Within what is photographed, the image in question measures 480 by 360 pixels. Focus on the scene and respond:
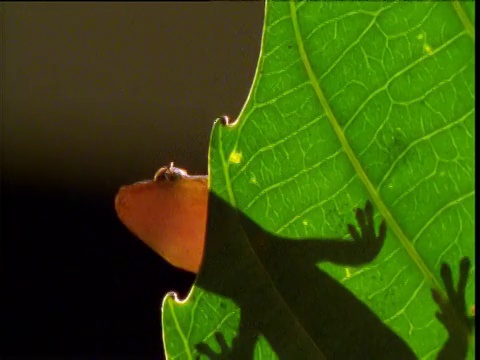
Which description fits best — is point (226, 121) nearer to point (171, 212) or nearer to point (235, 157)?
point (235, 157)

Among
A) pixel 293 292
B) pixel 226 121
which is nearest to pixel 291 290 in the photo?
pixel 293 292

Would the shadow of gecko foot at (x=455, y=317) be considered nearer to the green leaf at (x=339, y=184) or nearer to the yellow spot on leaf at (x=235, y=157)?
the green leaf at (x=339, y=184)

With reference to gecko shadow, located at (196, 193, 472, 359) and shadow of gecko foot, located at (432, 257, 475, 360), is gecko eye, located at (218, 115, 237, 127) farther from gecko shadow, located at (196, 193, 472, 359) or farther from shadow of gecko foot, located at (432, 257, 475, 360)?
shadow of gecko foot, located at (432, 257, 475, 360)

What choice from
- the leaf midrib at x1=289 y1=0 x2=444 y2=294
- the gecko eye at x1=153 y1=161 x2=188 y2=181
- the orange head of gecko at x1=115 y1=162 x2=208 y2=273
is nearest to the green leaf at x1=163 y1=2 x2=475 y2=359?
the leaf midrib at x1=289 y1=0 x2=444 y2=294

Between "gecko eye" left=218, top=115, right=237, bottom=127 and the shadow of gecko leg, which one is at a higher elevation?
"gecko eye" left=218, top=115, right=237, bottom=127

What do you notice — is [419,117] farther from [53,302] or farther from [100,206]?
[53,302]

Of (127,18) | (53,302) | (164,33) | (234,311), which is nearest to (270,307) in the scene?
(234,311)

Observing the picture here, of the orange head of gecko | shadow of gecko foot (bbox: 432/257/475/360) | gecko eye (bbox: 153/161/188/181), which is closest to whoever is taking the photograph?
shadow of gecko foot (bbox: 432/257/475/360)
